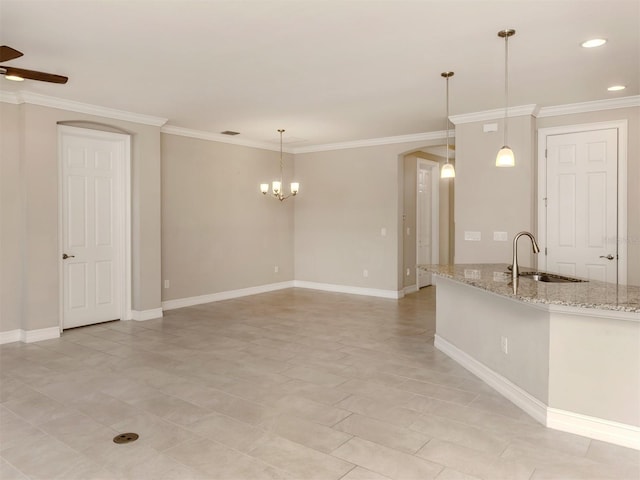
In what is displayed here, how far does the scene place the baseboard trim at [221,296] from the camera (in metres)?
6.99

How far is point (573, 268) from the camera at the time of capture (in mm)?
5582

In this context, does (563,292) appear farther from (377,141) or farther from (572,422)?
(377,141)

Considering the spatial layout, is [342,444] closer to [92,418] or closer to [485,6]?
[92,418]

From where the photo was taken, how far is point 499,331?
368 cm

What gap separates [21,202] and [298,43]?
3725 millimetres

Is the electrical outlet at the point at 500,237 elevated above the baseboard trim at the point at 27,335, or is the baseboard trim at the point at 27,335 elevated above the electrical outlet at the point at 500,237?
the electrical outlet at the point at 500,237

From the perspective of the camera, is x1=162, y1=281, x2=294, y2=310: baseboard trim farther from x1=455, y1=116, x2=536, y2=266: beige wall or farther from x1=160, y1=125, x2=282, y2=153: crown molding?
x1=455, y1=116, x2=536, y2=266: beige wall

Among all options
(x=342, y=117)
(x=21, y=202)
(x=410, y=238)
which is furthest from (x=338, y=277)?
(x=21, y=202)

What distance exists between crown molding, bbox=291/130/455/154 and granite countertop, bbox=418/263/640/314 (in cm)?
376

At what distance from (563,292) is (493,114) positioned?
3293 mm

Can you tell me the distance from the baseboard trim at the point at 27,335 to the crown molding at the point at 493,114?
556cm

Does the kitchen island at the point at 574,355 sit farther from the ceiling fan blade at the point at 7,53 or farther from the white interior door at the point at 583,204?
the ceiling fan blade at the point at 7,53

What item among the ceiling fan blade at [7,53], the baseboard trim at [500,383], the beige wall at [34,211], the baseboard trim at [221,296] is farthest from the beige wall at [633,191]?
the beige wall at [34,211]

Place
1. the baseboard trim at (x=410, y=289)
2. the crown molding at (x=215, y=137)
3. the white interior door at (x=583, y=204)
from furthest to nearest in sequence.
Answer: the baseboard trim at (x=410, y=289) → the crown molding at (x=215, y=137) → the white interior door at (x=583, y=204)
